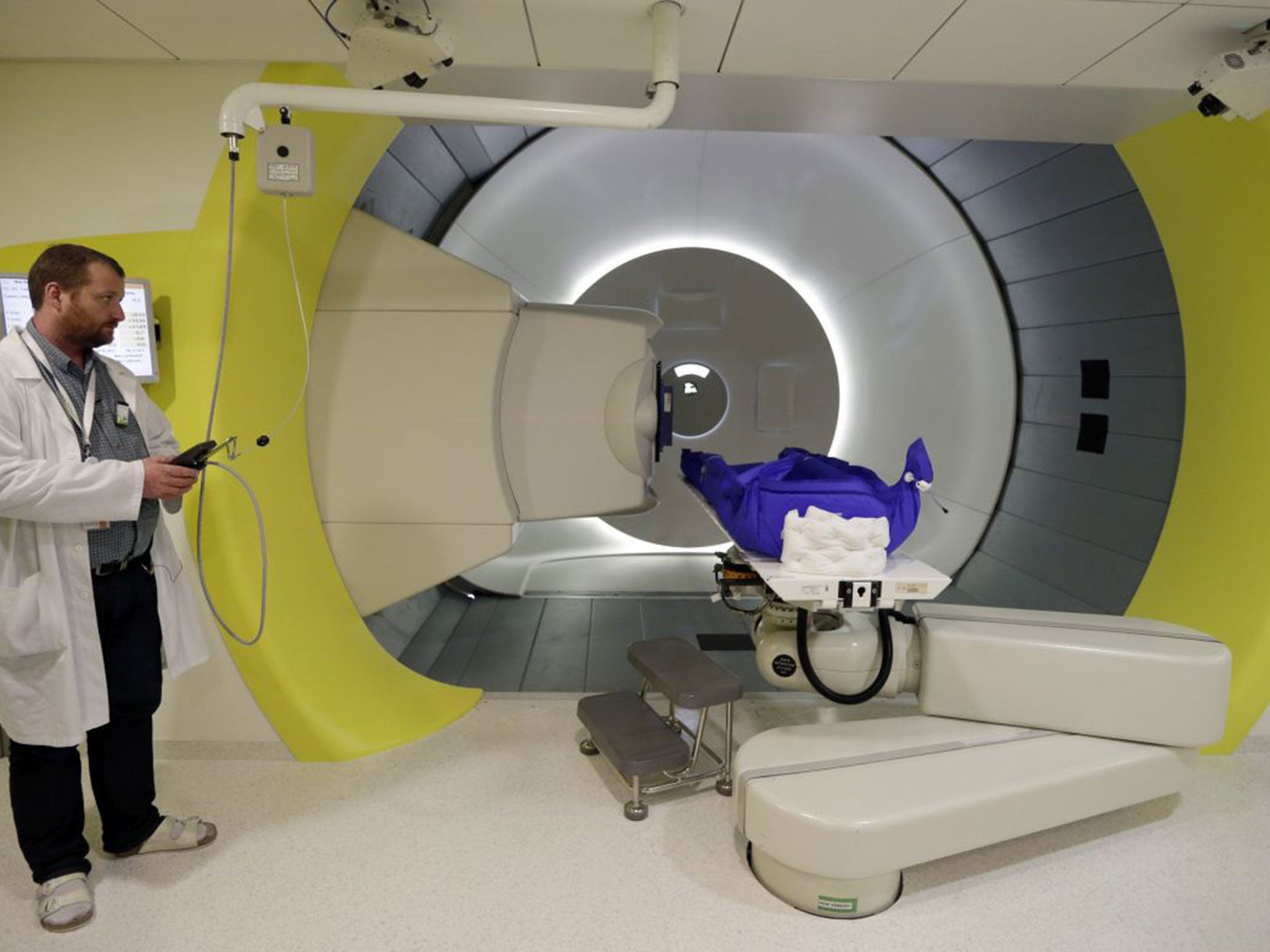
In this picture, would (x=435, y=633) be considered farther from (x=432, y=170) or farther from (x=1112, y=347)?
(x=1112, y=347)

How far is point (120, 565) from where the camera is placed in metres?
1.64

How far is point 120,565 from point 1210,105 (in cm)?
322

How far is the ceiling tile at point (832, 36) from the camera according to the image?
1797 millimetres

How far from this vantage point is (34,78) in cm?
207

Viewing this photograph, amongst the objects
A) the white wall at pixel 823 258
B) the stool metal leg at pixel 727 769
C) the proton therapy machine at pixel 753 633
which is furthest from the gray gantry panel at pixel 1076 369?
the stool metal leg at pixel 727 769

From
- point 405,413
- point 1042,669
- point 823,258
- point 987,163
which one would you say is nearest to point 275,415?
point 405,413

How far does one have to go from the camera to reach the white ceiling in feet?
5.89

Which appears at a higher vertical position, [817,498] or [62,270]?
[62,270]

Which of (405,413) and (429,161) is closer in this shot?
(405,413)

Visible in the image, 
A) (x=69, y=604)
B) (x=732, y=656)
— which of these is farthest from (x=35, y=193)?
(x=732, y=656)

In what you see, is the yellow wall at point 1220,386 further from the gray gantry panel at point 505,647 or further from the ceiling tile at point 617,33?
the gray gantry panel at point 505,647

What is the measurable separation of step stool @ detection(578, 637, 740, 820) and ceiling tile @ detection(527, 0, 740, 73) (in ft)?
6.07

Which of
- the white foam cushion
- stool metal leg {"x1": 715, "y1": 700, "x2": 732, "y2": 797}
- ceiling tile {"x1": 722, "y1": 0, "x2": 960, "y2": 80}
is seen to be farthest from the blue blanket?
ceiling tile {"x1": 722, "y1": 0, "x2": 960, "y2": 80}

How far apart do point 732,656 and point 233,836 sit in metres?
2.04
